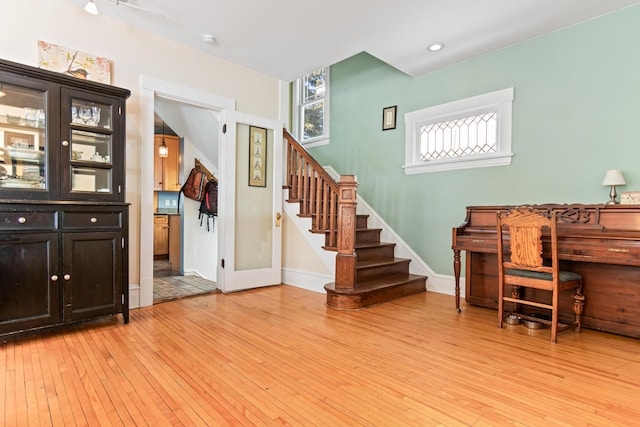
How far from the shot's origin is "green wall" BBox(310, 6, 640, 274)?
3.06 meters

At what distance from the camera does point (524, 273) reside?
9.25 feet

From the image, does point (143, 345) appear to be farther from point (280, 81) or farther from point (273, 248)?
point (280, 81)

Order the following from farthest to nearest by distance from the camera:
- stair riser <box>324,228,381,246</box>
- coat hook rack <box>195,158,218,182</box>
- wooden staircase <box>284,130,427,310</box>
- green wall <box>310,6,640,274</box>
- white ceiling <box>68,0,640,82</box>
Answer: coat hook rack <box>195,158,218,182</box>, stair riser <box>324,228,381,246</box>, wooden staircase <box>284,130,427,310</box>, green wall <box>310,6,640,274</box>, white ceiling <box>68,0,640,82</box>

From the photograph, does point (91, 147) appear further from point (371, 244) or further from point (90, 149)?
point (371, 244)

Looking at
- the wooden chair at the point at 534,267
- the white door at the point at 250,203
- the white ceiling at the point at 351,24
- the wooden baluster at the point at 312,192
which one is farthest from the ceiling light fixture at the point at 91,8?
the wooden chair at the point at 534,267

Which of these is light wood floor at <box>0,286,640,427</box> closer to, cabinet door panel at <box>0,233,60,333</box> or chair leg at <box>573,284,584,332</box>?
chair leg at <box>573,284,584,332</box>

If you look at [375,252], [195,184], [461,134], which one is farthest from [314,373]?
[195,184]

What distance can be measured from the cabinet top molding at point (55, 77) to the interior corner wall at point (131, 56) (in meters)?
0.51

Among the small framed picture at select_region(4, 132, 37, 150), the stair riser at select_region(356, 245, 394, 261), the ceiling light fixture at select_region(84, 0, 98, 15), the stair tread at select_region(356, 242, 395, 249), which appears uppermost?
the ceiling light fixture at select_region(84, 0, 98, 15)

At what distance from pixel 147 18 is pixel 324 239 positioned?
9.56ft

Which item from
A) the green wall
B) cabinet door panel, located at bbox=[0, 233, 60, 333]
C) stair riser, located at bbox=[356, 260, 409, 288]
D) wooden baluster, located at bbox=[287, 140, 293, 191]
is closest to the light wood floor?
cabinet door panel, located at bbox=[0, 233, 60, 333]

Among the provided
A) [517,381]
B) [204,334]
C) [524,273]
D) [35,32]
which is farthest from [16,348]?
[524,273]

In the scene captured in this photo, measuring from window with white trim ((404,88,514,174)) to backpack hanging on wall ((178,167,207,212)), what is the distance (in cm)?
310

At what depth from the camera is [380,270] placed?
4039 mm
